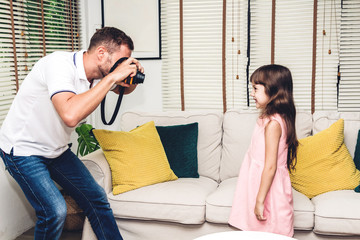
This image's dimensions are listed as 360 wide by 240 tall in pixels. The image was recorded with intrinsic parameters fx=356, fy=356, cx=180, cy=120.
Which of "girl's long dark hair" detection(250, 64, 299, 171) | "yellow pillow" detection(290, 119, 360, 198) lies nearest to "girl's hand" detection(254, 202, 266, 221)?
"girl's long dark hair" detection(250, 64, 299, 171)

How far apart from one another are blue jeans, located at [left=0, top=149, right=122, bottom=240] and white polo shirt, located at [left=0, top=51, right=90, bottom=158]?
56 millimetres

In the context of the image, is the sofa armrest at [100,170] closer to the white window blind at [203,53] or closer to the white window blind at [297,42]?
the white window blind at [203,53]

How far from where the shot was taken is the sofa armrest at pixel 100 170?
2235 millimetres

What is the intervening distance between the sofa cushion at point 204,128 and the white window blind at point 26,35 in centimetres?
87

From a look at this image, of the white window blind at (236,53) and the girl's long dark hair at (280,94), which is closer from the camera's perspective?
the girl's long dark hair at (280,94)

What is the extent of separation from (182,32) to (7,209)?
6.64 ft

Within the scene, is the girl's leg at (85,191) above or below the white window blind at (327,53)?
below

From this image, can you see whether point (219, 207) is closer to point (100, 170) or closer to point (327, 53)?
point (100, 170)

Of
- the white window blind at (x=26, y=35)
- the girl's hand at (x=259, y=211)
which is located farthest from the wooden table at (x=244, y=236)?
the white window blind at (x=26, y=35)

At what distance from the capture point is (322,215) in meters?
1.93

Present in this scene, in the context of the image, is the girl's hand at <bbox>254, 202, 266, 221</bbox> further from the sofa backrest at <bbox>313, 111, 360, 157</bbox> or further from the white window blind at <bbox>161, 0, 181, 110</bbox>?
the white window blind at <bbox>161, 0, 181, 110</bbox>

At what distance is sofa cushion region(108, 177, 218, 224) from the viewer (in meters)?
2.09

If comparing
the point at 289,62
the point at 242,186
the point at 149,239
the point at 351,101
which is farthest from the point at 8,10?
the point at 351,101

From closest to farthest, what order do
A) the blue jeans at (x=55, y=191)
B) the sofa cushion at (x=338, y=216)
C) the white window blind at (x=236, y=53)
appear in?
the blue jeans at (x=55, y=191) → the sofa cushion at (x=338, y=216) → the white window blind at (x=236, y=53)
